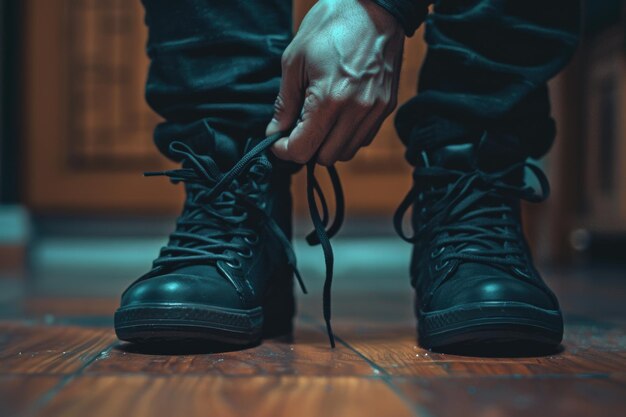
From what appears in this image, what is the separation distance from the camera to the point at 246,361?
54 centimetres

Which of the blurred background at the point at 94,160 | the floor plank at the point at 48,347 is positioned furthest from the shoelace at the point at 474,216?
the blurred background at the point at 94,160

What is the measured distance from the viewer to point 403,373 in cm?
50

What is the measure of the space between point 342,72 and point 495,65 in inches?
6.0

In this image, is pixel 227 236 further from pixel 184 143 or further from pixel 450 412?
pixel 450 412

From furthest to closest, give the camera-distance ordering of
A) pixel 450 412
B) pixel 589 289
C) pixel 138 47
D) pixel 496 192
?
pixel 138 47, pixel 589 289, pixel 496 192, pixel 450 412

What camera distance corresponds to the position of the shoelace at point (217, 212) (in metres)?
0.61

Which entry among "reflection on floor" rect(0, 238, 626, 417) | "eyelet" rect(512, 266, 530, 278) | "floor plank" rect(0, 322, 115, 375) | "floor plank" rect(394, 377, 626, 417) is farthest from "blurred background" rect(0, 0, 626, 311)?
"floor plank" rect(394, 377, 626, 417)

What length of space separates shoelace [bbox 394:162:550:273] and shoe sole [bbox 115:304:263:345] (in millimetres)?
173

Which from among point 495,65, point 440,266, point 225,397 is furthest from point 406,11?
point 225,397

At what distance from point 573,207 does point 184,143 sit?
207cm

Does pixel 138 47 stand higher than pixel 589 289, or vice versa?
pixel 138 47

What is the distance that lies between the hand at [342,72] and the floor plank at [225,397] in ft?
0.62

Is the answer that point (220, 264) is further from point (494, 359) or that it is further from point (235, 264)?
point (494, 359)

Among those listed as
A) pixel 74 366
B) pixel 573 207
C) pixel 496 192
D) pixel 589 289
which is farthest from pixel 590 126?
pixel 74 366
